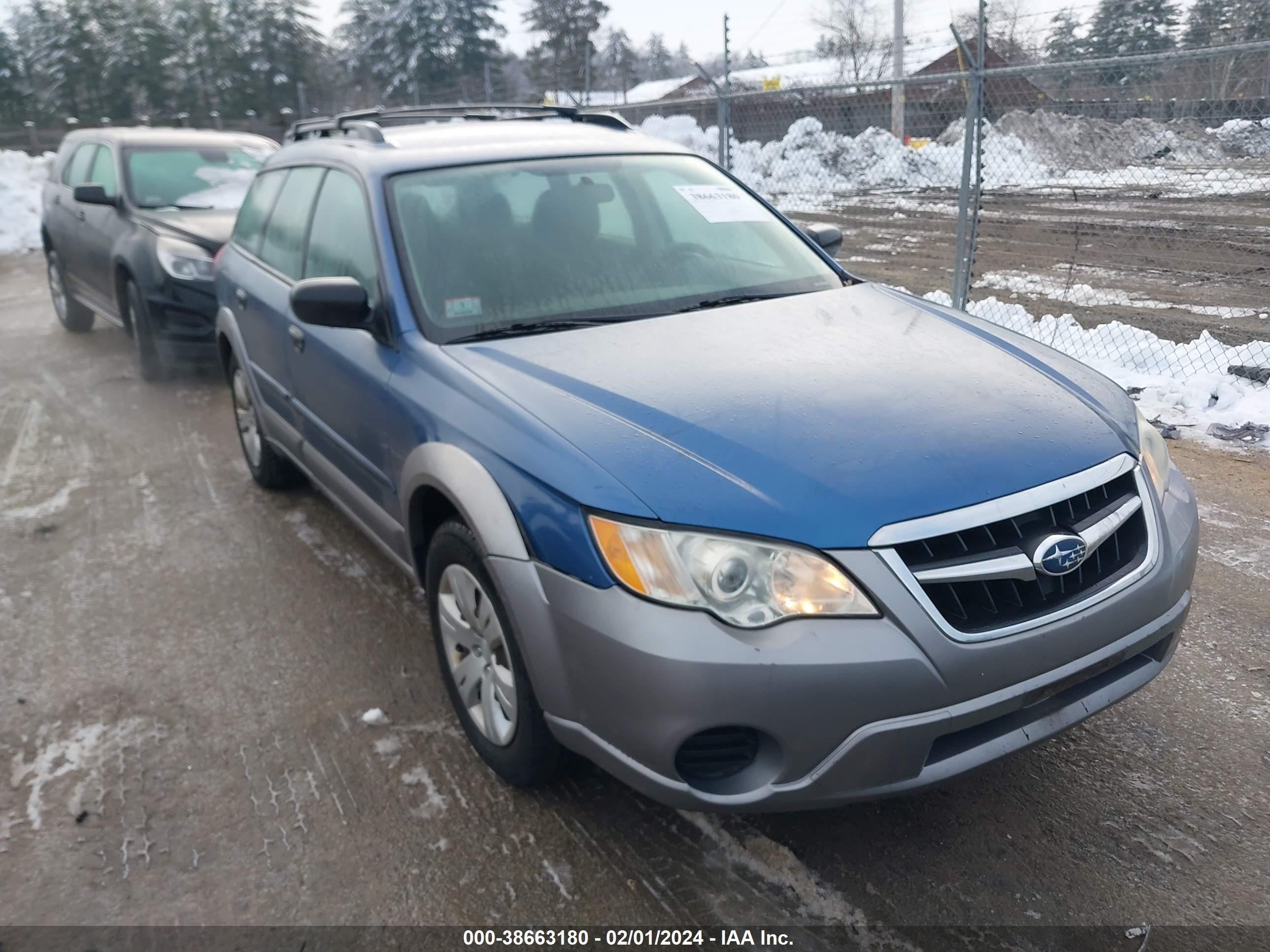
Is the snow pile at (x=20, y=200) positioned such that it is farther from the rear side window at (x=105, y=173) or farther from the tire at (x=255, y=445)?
the tire at (x=255, y=445)

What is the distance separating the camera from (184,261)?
6918 millimetres

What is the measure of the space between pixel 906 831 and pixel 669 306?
5.53 ft

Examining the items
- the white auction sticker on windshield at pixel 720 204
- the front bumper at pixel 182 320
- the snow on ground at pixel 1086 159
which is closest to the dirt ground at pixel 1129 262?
the snow on ground at pixel 1086 159

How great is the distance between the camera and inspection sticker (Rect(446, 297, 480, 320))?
3029 mm

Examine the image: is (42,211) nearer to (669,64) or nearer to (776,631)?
(776,631)

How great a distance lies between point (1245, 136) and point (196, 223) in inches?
276

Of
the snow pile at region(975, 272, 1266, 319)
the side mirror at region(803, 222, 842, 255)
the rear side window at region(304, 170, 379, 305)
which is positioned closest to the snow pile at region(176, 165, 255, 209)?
the rear side window at region(304, 170, 379, 305)

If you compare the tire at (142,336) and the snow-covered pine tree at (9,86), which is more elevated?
the snow-covered pine tree at (9,86)

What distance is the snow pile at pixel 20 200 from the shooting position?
1612 cm

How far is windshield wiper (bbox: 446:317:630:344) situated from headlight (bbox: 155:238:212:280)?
4.74 meters

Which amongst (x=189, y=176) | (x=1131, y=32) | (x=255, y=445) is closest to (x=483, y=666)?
(x=255, y=445)

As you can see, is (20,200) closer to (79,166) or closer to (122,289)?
(79,166)

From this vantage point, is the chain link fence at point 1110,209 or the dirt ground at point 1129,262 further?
the dirt ground at point 1129,262

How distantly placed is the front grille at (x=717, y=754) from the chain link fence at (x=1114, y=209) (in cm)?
494
